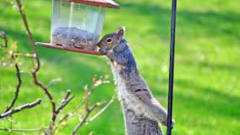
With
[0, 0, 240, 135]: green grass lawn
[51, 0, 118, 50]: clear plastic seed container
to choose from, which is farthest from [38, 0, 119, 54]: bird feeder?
[0, 0, 240, 135]: green grass lawn

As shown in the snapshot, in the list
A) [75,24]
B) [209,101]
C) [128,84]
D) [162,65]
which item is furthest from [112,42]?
[162,65]

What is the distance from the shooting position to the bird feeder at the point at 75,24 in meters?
3.09

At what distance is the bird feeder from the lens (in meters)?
3.09

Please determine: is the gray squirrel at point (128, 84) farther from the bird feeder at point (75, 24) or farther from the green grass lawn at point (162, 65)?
the green grass lawn at point (162, 65)

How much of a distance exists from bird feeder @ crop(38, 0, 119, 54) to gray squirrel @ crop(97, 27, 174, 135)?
143 mm

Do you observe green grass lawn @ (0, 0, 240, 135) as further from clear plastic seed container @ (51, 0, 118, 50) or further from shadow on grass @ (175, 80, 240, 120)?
clear plastic seed container @ (51, 0, 118, 50)

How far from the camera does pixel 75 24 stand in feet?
10.4

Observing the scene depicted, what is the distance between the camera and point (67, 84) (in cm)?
658

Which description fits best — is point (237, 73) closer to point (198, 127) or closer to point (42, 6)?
point (198, 127)

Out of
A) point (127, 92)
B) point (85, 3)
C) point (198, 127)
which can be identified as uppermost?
point (85, 3)

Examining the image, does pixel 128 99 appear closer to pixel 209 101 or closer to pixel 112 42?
pixel 112 42

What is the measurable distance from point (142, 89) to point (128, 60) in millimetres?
130

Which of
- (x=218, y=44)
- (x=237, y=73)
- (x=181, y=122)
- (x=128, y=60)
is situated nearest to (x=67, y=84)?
(x=181, y=122)

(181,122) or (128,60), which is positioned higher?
(128,60)
